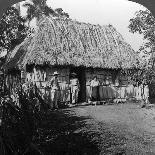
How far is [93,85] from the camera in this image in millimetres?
14492

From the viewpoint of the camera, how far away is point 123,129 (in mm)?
8484

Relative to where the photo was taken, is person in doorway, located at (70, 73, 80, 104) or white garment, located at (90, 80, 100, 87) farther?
white garment, located at (90, 80, 100, 87)

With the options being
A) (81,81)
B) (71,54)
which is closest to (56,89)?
(71,54)

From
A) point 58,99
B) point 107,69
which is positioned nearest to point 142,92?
point 107,69

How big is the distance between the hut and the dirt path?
2594mm

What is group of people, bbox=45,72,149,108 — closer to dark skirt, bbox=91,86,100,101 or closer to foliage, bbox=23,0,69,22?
dark skirt, bbox=91,86,100,101

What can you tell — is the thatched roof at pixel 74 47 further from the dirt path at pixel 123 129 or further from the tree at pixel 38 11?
the dirt path at pixel 123 129

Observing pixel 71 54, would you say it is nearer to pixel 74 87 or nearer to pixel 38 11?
pixel 74 87

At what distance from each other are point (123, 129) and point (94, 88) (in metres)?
6.44

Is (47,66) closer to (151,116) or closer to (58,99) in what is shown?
(58,99)

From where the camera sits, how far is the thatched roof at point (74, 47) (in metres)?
13.5

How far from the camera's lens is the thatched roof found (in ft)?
44.2

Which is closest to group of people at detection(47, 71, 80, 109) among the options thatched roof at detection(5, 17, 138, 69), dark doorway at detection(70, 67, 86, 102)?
dark doorway at detection(70, 67, 86, 102)

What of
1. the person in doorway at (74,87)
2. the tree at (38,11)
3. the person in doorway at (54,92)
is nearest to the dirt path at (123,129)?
the person in doorway at (54,92)
